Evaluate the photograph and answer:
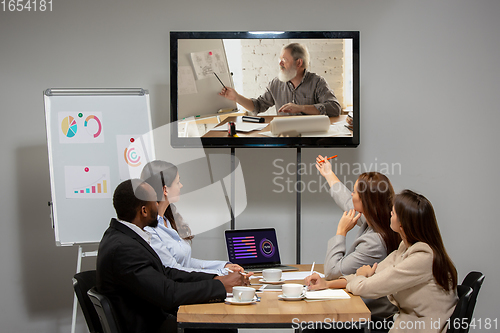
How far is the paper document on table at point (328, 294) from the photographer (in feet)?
5.54

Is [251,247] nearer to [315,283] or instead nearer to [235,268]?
[235,268]

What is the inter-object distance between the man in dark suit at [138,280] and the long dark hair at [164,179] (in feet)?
1.24

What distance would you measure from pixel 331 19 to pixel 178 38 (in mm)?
1166

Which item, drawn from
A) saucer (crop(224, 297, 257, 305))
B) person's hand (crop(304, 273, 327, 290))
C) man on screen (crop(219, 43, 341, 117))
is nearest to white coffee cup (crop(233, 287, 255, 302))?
saucer (crop(224, 297, 257, 305))

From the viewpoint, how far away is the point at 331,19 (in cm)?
319

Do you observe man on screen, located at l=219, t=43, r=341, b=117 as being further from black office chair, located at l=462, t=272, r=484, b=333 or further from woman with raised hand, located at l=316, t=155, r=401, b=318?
black office chair, located at l=462, t=272, r=484, b=333

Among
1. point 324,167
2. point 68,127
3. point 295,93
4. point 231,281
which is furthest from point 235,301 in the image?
point 68,127

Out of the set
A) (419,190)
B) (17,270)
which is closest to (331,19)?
(419,190)

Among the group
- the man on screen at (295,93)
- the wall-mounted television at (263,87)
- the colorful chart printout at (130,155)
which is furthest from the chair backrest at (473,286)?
the colorful chart printout at (130,155)

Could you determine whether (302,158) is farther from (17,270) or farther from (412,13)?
(17,270)

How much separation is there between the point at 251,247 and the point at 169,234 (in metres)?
0.52

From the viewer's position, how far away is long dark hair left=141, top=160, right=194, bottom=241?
2307 millimetres

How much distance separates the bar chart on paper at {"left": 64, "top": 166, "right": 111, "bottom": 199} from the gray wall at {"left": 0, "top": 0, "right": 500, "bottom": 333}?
63 centimetres

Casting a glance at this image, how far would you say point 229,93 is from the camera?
282 cm
